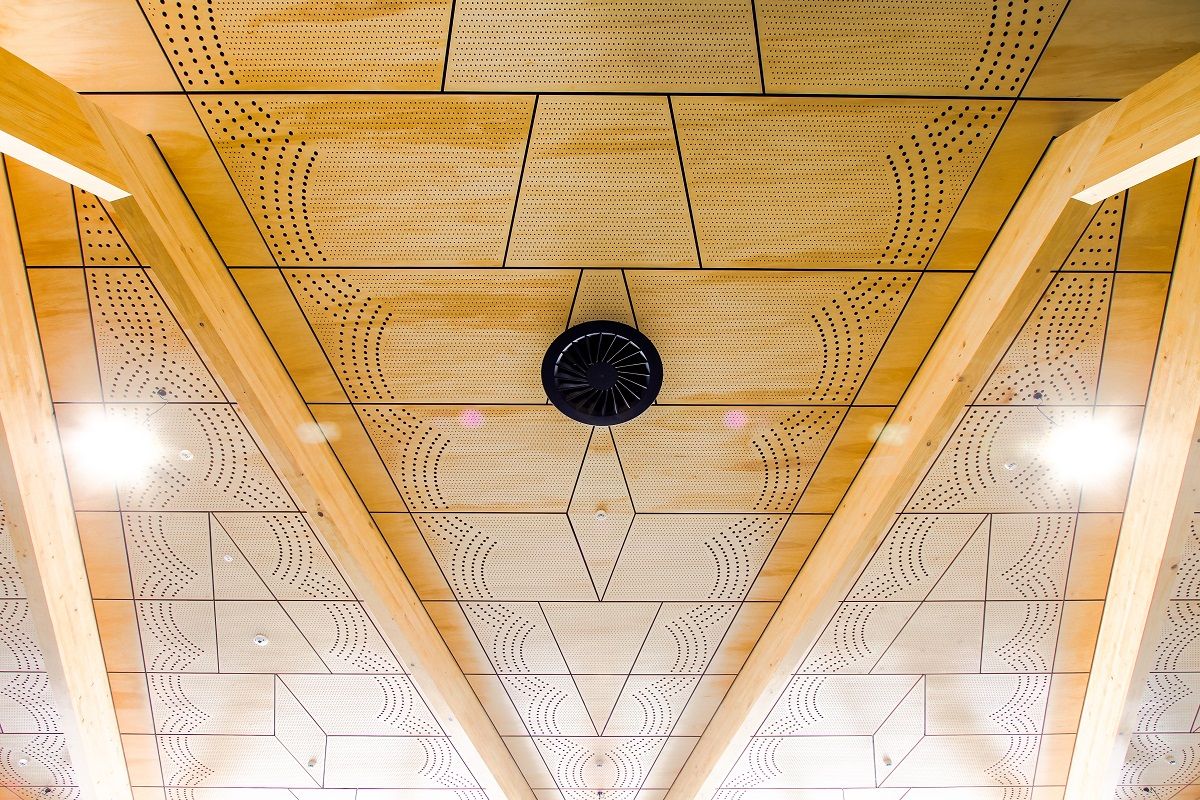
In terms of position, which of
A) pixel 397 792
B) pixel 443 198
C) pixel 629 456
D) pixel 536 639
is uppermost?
pixel 443 198

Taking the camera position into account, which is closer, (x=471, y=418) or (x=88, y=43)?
(x=88, y=43)

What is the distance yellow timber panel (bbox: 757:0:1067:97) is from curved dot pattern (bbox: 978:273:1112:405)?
1.20m

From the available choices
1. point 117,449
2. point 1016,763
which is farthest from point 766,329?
point 1016,763


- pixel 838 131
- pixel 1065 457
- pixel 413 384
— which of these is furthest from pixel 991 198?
pixel 413 384

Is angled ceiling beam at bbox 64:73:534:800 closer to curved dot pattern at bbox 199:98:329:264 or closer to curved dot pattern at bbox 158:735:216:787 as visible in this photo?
curved dot pattern at bbox 199:98:329:264

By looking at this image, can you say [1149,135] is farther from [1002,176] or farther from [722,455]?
[722,455]

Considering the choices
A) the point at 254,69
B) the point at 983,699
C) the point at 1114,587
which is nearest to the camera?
the point at 254,69

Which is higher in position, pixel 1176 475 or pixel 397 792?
pixel 1176 475

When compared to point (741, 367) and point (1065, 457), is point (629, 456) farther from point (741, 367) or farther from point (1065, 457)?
point (1065, 457)

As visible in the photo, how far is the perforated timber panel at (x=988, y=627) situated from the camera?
421 cm

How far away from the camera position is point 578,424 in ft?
14.1

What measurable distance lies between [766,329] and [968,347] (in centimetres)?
99

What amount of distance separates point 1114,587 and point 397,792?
5.98 m

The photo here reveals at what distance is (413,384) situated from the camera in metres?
4.17
